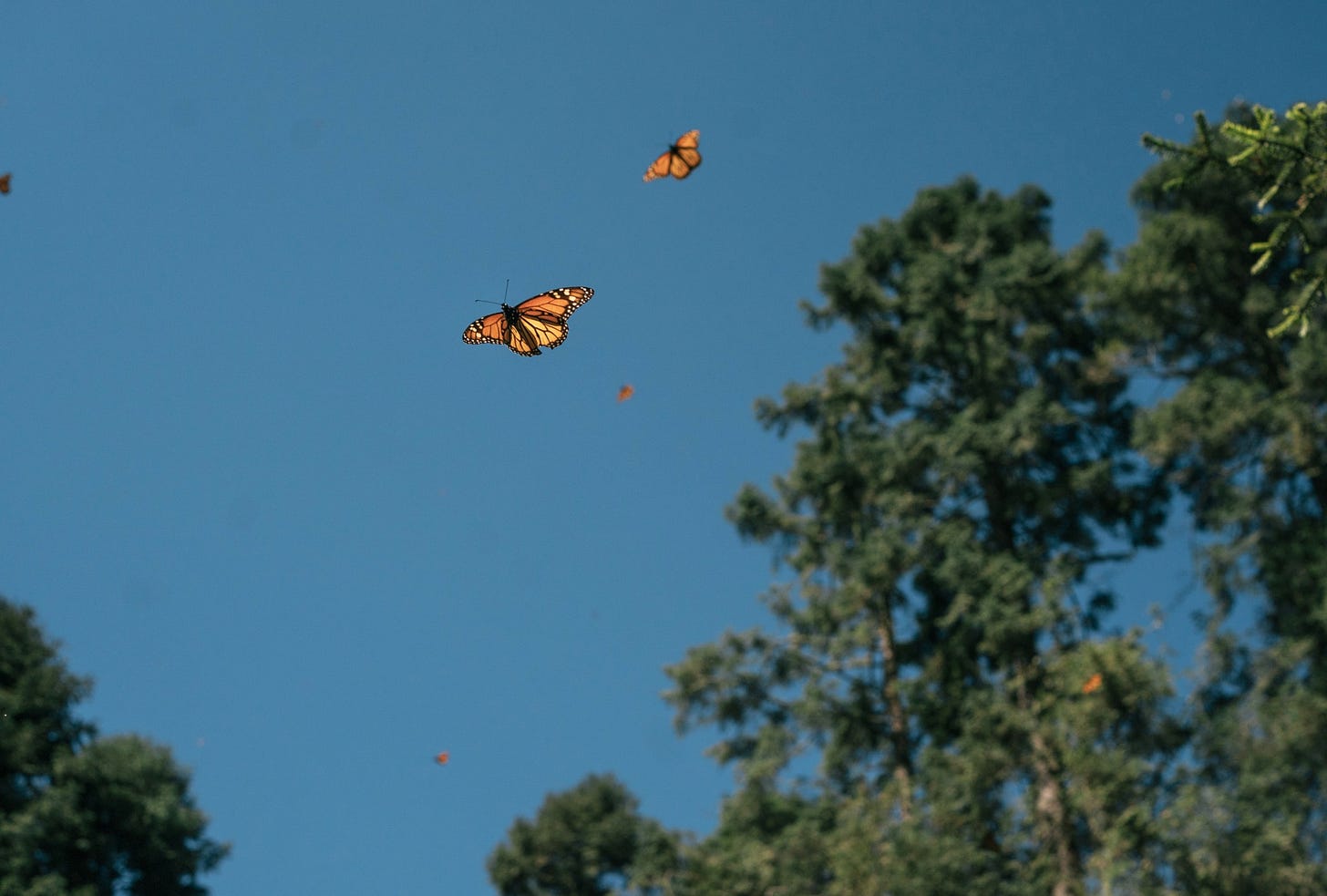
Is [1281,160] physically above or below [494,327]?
below

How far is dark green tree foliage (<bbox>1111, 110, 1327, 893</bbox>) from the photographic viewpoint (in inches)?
489

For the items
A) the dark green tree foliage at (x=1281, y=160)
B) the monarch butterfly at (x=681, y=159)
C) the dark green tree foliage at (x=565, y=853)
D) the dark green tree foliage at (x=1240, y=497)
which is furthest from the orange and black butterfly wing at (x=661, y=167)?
the dark green tree foliage at (x=565, y=853)

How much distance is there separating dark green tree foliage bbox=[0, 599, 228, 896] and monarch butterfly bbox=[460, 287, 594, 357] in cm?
1710

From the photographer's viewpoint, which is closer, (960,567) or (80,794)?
(960,567)

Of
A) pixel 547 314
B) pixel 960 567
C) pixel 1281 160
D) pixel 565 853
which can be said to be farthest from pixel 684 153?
pixel 565 853

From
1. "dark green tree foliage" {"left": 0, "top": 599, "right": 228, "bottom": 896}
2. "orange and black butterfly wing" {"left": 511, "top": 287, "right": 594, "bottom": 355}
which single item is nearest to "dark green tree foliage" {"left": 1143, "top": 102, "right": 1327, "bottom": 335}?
"orange and black butterfly wing" {"left": 511, "top": 287, "right": 594, "bottom": 355}

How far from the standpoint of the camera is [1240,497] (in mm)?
14805

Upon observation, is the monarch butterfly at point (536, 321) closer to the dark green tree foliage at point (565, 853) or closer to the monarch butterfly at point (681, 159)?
the monarch butterfly at point (681, 159)

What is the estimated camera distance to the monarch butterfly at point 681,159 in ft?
23.1

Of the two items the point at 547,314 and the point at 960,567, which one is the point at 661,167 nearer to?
→ the point at 547,314

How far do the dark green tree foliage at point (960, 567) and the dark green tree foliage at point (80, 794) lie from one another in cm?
1083

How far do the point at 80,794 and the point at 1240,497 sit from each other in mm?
19383

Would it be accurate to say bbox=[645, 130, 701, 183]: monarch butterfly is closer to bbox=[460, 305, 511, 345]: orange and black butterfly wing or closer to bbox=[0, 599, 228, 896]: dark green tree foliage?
bbox=[460, 305, 511, 345]: orange and black butterfly wing

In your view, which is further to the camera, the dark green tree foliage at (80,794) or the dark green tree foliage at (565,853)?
the dark green tree foliage at (565,853)
